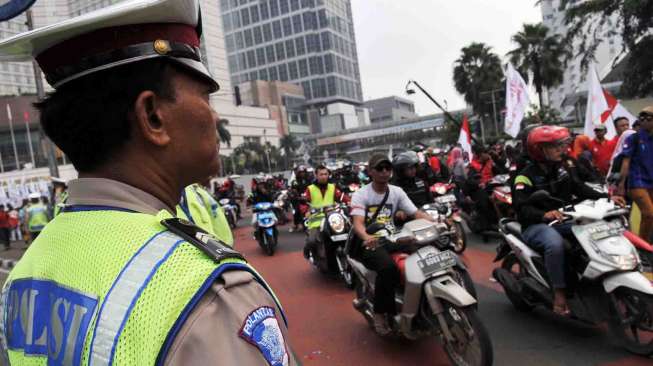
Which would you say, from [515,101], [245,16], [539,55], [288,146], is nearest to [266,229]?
[515,101]

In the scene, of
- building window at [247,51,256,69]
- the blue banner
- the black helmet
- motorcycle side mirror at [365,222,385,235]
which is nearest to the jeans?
motorcycle side mirror at [365,222,385,235]

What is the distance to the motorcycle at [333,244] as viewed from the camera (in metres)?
6.20

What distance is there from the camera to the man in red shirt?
8.37m

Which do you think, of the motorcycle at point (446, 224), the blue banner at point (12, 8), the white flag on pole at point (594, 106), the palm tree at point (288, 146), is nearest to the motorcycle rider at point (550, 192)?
the motorcycle at point (446, 224)

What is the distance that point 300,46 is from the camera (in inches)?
4195

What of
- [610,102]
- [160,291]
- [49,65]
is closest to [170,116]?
[49,65]

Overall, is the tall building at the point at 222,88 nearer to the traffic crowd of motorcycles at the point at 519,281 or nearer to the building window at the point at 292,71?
the building window at the point at 292,71

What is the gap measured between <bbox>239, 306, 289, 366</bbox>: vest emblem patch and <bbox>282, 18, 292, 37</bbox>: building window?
11057 centimetres

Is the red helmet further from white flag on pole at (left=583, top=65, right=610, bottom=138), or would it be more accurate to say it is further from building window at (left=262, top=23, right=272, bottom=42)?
building window at (left=262, top=23, right=272, bottom=42)

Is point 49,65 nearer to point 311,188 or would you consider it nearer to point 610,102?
point 311,188

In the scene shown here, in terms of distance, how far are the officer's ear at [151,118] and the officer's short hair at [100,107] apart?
1cm

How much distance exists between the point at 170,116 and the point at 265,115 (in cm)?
9443

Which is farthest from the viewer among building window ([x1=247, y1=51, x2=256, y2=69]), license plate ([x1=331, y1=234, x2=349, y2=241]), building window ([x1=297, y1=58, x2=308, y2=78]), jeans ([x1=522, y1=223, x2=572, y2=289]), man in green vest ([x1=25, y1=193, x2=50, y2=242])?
building window ([x1=247, y1=51, x2=256, y2=69])

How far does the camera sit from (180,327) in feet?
2.27
